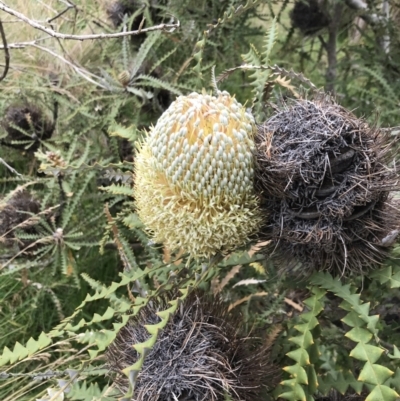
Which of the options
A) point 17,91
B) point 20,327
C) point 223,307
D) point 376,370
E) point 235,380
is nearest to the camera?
point 376,370

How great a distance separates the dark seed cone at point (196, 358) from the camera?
934mm

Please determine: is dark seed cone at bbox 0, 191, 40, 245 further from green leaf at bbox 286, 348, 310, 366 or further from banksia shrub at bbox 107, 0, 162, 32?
green leaf at bbox 286, 348, 310, 366

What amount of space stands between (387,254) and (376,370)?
245mm

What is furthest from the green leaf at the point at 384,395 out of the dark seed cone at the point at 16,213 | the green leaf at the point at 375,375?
the dark seed cone at the point at 16,213

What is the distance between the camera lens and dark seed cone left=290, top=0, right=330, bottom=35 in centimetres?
215

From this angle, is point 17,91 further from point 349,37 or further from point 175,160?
point 349,37

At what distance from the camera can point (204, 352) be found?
98cm

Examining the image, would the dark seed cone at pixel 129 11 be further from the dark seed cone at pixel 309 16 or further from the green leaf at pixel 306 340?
the green leaf at pixel 306 340

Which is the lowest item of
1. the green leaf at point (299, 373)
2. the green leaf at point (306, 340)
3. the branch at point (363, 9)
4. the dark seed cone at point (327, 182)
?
the green leaf at point (299, 373)

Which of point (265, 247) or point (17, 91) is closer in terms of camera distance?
point (265, 247)

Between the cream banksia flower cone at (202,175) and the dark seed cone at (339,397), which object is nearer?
the cream banksia flower cone at (202,175)

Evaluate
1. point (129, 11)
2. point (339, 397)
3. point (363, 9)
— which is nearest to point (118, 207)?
point (129, 11)

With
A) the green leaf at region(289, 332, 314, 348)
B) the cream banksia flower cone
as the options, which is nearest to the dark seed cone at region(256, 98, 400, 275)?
the cream banksia flower cone

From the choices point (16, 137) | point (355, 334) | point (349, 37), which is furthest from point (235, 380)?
point (349, 37)
